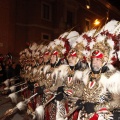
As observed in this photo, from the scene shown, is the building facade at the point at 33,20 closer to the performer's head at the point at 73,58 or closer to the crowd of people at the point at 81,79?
the crowd of people at the point at 81,79

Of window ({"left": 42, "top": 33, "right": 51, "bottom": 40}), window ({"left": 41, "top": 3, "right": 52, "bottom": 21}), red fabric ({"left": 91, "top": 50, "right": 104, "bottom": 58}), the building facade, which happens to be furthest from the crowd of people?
window ({"left": 41, "top": 3, "right": 52, "bottom": 21})

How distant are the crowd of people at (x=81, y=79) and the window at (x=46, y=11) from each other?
16.8m

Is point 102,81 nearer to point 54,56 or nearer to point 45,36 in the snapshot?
point 54,56

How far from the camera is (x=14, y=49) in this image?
72.0ft

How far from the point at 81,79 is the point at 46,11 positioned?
66.9 feet

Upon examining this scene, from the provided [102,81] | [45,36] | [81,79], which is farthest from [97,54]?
[45,36]

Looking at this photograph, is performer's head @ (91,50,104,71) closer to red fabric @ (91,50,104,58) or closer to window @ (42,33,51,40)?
red fabric @ (91,50,104,58)

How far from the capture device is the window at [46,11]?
2410 centimetres

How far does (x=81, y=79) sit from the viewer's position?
5055 millimetres

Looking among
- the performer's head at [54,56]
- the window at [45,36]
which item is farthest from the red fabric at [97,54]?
the window at [45,36]

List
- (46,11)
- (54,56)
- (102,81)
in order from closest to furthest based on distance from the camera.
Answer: (102,81) → (54,56) → (46,11)

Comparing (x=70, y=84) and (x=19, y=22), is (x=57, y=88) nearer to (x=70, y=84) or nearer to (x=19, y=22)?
(x=70, y=84)

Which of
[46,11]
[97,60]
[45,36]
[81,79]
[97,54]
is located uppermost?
[46,11]

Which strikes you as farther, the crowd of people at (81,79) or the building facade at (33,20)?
the building facade at (33,20)
